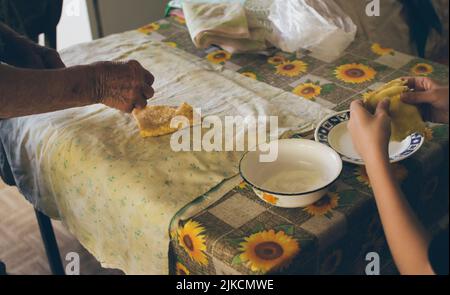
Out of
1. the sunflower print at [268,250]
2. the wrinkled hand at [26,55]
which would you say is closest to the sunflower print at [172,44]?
the wrinkled hand at [26,55]

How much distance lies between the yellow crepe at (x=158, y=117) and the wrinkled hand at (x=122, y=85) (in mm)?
30

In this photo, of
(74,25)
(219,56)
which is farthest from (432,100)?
(74,25)

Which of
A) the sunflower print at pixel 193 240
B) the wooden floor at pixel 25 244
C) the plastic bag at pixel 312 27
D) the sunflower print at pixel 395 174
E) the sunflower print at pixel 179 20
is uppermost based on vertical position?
the plastic bag at pixel 312 27

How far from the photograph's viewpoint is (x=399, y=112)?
99cm

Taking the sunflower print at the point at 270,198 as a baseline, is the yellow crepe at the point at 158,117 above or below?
above

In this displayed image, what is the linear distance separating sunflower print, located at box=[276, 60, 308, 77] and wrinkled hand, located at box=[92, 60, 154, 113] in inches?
16.5

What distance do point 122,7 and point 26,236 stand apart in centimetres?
152

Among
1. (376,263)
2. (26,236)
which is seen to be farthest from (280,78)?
(26,236)

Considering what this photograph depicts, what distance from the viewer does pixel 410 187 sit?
1116 millimetres

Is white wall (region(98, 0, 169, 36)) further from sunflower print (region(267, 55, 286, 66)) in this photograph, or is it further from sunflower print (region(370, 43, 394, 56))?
sunflower print (region(370, 43, 394, 56))

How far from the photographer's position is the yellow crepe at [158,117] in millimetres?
1227

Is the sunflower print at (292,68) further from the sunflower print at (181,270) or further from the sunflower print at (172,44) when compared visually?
the sunflower print at (181,270)

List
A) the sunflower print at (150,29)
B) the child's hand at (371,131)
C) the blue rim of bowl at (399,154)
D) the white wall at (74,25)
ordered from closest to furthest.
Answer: the child's hand at (371,131) → the blue rim of bowl at (399,154) → the sunflower print at (150,29) → the white wall at (74,25)

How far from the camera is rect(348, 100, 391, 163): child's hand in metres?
0.89
